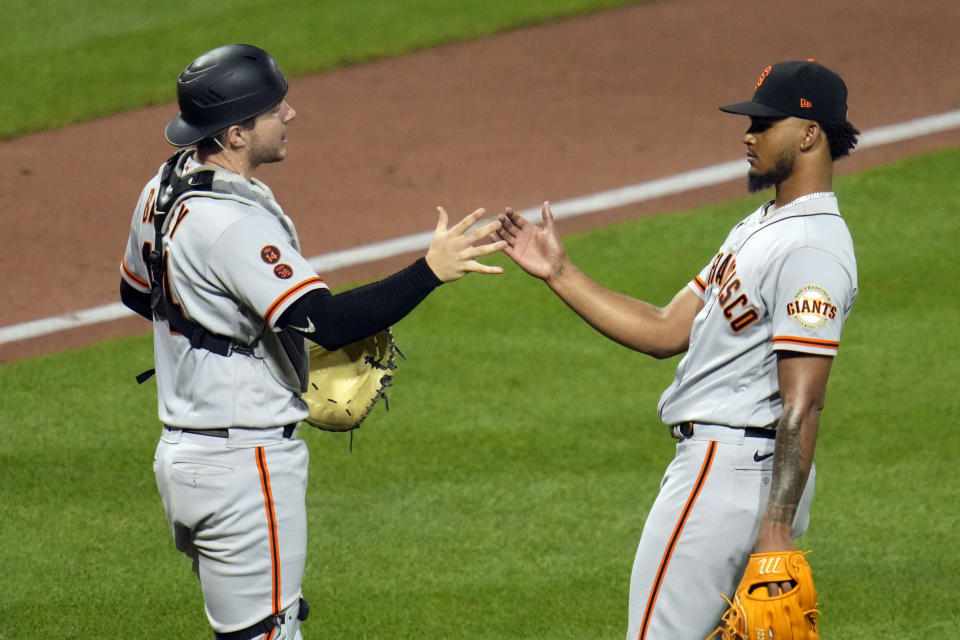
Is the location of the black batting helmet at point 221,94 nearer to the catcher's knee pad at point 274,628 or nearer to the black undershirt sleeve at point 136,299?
the black undershirt sleeve at point 136,299

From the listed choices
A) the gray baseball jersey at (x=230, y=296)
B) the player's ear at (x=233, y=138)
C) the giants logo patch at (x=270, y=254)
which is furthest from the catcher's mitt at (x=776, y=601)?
the player's ear at (x=233, y=138)

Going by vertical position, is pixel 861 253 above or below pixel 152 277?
below

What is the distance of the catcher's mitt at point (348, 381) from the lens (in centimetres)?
409

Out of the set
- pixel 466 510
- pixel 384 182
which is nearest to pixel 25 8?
pixel 384 182

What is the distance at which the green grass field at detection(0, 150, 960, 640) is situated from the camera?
521 cm

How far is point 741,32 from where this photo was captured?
37.6 feet

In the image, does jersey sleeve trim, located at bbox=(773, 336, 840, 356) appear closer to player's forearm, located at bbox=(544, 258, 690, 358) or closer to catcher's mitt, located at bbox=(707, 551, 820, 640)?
catcher's mitt, located at bbox=(707, 551, 820, 640)

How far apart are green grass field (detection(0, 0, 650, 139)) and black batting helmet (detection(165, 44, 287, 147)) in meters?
7.16

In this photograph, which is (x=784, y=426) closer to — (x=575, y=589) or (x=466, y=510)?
(x=575, y=589)

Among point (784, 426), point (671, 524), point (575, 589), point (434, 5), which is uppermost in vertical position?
point (434, 5)

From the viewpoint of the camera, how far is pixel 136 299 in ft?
13.7

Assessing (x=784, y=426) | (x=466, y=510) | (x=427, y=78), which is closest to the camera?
(x=784, y=426)

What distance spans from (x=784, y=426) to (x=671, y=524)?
514 millimetres

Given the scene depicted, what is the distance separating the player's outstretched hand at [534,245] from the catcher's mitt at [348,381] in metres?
0.49
